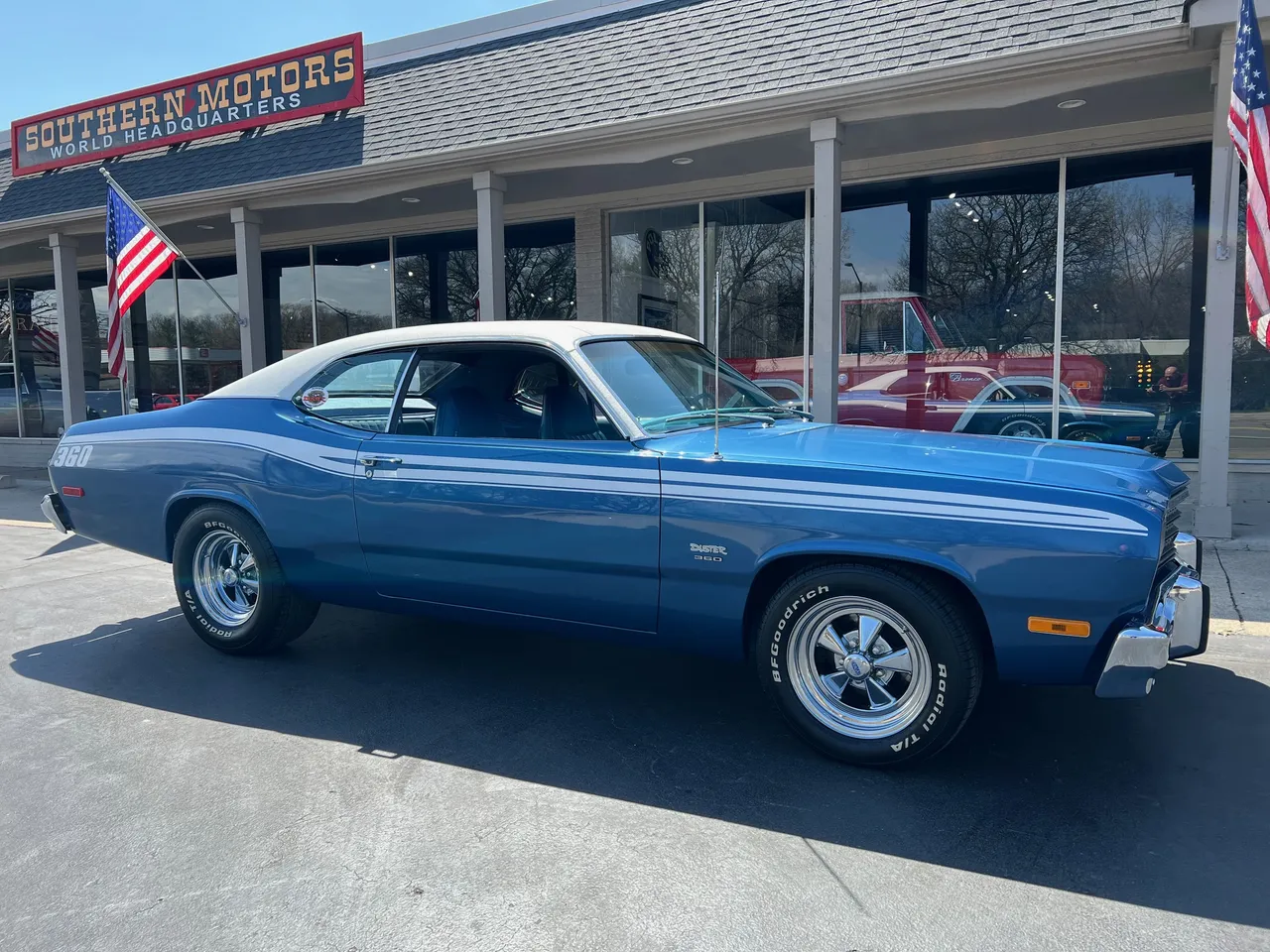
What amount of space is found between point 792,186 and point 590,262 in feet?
8.81

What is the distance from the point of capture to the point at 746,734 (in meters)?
3.86

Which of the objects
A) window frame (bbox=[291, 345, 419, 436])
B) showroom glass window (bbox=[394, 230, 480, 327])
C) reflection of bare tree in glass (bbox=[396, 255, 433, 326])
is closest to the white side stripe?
window frame (bbox=[291, 345, 419, 436])

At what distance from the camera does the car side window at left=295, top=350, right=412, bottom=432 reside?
4.59 m

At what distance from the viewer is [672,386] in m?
4.35

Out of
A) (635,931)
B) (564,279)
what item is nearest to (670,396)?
(635,931)

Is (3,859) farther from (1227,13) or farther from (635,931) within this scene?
(1227,13)

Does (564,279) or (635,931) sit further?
(564,279)

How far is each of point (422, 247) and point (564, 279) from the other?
8.06ft

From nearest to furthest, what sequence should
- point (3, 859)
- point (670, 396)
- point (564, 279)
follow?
point (3, 859) → point (670, 396) → point (564, 279)

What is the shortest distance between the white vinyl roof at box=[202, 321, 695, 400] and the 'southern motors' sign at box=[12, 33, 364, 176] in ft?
23.0

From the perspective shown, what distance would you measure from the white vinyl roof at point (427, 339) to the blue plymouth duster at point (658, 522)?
0.01m

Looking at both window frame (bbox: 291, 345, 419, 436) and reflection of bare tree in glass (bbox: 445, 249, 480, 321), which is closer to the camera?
window frame (bbox: 291, 345, 419, 436)

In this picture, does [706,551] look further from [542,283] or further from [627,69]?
[542,283]

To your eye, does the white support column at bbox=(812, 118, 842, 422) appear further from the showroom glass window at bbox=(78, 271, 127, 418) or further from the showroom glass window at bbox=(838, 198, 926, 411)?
the showroom glass window at bbox=(78, 271, 127, 418)
